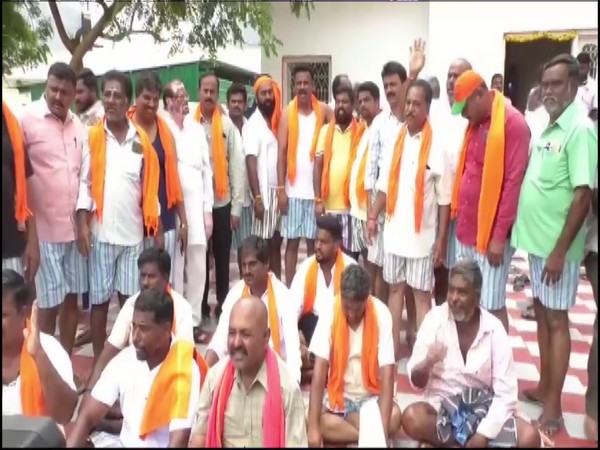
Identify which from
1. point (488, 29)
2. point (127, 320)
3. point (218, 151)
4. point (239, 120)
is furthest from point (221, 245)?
point (488, 29)

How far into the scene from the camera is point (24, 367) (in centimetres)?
258

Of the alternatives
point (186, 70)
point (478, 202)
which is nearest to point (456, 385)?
point (478, 202)

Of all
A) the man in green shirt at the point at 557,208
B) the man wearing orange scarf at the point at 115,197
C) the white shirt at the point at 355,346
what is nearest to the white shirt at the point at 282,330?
the white shirt at the point at 355,346

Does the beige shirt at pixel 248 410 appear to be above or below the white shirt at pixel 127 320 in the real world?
below

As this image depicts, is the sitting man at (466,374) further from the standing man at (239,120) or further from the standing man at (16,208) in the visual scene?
the standing man at (239,120)

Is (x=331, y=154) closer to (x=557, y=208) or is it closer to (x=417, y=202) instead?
(x=417, y=202)

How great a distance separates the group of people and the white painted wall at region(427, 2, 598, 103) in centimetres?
437

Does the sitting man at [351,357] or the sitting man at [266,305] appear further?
the sitting man at [266,305]

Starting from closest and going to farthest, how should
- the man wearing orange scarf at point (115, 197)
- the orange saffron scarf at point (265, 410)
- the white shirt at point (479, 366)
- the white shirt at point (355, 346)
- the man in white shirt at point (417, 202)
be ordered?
1. the orange saffron scarf at point (265, 410)
2. the white shirt at point (479, 366)
3. the white shirt at point (355, 346)
4. the man wearing orange scarf at point (115, 197)
5. the man in white shirt at point (417, 202)

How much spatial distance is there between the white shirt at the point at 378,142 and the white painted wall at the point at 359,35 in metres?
6.35

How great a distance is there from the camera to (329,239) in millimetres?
3938

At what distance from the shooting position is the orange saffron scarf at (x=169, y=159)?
401 centimetres

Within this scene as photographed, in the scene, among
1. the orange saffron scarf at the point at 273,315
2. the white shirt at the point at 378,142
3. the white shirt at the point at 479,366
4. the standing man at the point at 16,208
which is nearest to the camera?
the standing man at the point at 16,208

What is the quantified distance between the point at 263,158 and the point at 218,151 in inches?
15.0
